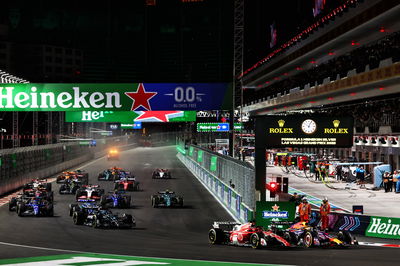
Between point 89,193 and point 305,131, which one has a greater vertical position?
point 305,131

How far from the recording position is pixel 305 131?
73.1 ft

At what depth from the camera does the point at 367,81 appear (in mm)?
43312

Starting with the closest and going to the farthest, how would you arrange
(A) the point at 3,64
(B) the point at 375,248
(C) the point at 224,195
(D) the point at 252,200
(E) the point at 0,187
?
(B) the point at 375,248, (D) the point at 252,200, (C) the point at 224,195, (E) the point at 0,187, (A) the point at 3,64

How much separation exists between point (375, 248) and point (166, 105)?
13801 millimetres

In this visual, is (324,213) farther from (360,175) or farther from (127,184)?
(360,175)

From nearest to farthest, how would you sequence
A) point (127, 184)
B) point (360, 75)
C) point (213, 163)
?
point (213, 163) → point (360, 75) → point (127, 184)

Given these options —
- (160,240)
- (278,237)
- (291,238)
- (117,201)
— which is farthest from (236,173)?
(278,237)

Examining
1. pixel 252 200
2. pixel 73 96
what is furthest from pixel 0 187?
pixel 252 200

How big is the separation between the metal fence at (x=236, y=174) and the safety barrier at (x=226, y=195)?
28 cm

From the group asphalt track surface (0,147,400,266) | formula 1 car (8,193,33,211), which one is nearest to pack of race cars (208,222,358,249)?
asphalt track surface (0,147,400,266)

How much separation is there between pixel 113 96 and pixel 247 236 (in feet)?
42.4

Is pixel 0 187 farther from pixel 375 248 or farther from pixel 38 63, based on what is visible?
pixel 38 63

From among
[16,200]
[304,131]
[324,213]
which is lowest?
[16,200]

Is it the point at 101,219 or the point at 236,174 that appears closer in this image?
the point at 101,219
